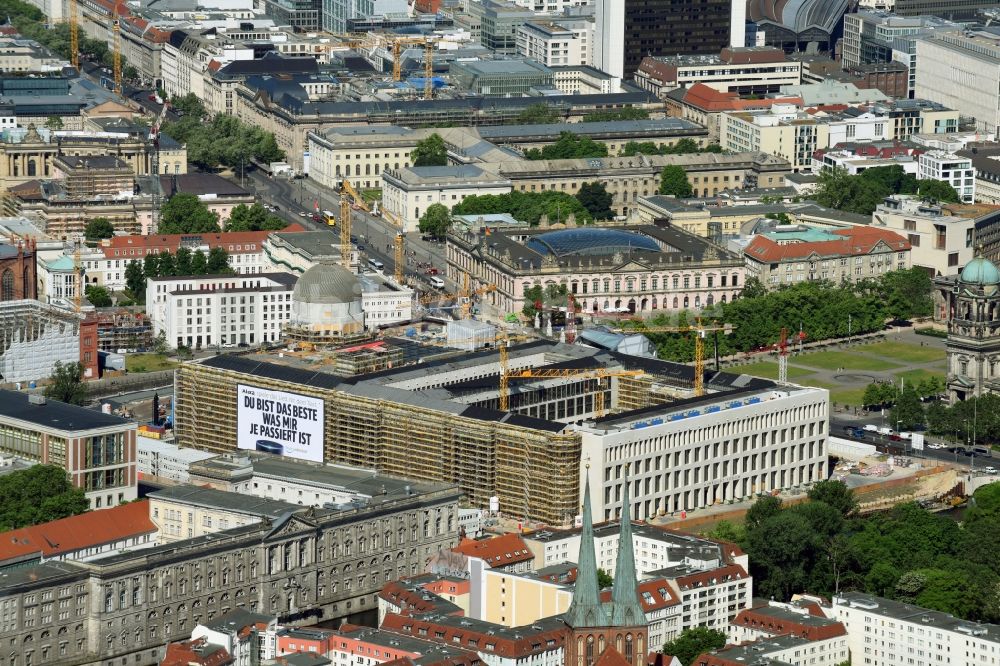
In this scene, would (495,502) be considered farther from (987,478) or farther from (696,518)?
(987,478)

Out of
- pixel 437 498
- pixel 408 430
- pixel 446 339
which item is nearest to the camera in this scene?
pixel 437 498

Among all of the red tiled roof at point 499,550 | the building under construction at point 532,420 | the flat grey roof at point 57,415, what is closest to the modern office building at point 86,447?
the flat grey roof at point 57,415

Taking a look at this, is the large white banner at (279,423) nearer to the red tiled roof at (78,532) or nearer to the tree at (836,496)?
the red tiled roof at (78,532)

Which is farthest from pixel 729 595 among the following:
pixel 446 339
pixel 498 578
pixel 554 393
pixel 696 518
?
pixel 446 339

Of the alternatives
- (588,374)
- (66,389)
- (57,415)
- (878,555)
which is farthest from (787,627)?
(66,389)

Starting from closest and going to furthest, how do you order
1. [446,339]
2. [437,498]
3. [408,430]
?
[437,498]
[408,430]
[446,339]

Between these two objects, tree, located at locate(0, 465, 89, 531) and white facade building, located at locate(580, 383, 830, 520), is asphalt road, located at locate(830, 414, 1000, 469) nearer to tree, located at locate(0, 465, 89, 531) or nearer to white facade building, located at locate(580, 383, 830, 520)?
white facade building, located at locate(580, 383, 830, 520)
